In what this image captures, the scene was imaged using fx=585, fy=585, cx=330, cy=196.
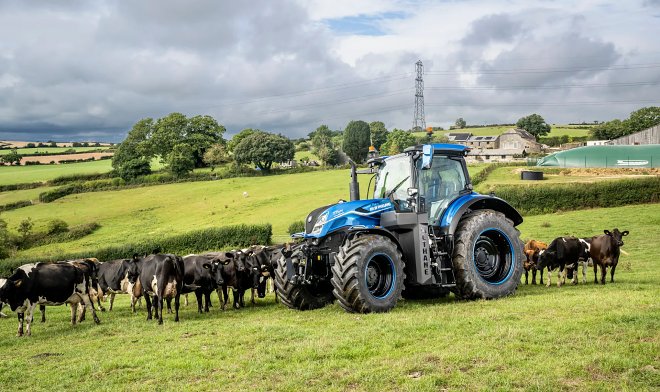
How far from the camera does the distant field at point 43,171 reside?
81.5 meters

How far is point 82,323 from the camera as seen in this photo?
14.2 meters

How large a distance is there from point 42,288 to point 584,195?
35473 mm

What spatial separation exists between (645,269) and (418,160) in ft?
37.4

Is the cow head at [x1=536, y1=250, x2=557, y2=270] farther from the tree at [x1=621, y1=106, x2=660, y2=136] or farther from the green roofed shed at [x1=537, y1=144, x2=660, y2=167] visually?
the tree at [x1=621, y1=106, x2=660, y2=136]

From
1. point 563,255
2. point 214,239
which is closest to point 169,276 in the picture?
point 563,255

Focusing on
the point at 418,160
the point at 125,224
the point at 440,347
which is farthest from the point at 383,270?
the point at 125,224

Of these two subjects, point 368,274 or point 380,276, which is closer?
point 368,274

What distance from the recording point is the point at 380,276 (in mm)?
11922

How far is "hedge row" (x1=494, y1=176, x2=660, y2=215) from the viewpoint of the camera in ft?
129

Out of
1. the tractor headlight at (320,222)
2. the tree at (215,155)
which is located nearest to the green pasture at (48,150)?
the tree at (215,155)

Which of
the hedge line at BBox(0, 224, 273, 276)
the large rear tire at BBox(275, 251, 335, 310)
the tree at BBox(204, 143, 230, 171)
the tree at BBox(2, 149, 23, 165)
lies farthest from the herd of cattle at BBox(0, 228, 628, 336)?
the tree at BBox(2, 149, 23, 165)

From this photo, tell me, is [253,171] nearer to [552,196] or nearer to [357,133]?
[357,133]

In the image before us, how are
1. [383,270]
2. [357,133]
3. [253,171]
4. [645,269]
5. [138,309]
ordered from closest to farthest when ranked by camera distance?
[383,270] < [138,309] < [645,269] < [253,171] < [357,133]

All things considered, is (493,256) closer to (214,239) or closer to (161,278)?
(161,278)
